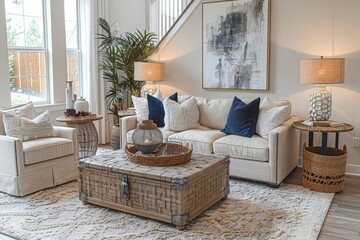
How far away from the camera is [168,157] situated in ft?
10.5

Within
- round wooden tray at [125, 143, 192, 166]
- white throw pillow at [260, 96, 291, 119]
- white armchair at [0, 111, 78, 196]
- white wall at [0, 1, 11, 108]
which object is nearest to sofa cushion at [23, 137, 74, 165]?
white armchair at [0, 111, 78, 196]

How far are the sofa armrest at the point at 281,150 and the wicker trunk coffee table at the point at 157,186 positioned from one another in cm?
63

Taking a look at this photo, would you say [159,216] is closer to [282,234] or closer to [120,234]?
[120,234]

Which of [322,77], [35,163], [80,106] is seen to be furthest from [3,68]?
[322,77]

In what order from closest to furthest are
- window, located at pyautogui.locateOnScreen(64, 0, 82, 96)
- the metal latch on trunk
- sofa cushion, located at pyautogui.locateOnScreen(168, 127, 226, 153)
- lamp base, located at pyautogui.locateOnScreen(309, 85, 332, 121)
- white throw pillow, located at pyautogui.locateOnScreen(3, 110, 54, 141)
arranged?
the metal latch on trunk → white throw pillow, located at pyautogui.locateOnScreen(3, 110, 54, 141) → lamp base, located at pyautogui.locateOnScreen(309, 85, 332, 121) → sofa cushion, located at pyautogui.locateOnScreen(168, 127, 226, 153) → window, located at pyautogui.locateOnScreen(64, 0, 82, 96)

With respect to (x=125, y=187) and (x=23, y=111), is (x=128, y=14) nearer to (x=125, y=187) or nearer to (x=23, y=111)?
(x=23, y=111)

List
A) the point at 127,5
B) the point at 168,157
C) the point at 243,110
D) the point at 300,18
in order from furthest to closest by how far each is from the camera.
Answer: the point at 127,5, the point at 300,18, the point at 243,110, the point at 168,157

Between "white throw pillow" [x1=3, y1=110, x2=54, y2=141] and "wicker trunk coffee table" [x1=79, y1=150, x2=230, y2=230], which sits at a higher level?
"white throw pillow" [x1=3, y1=110, x2=54, y2=141]

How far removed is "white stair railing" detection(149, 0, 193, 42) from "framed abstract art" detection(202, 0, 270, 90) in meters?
1.31

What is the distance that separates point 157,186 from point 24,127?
1.87 metres

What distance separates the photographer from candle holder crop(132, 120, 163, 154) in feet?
11.0

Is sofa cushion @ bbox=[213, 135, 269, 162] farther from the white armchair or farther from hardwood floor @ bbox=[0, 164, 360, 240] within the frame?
the white armchair

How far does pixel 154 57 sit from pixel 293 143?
8.31 ft


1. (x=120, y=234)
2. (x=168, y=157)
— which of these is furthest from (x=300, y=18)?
(x=120, y=234)
